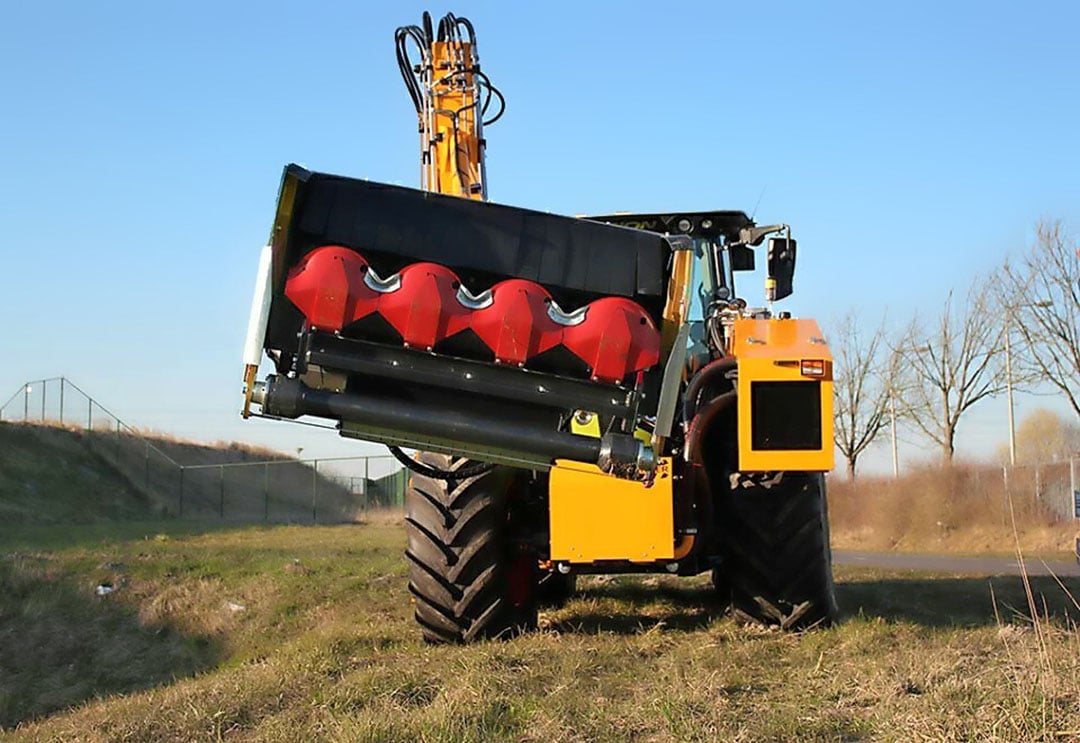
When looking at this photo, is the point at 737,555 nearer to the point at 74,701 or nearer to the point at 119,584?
the point at 74,701

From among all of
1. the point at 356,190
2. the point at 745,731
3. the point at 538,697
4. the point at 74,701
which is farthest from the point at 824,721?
the point at 74,701

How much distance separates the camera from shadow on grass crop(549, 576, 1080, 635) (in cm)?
943

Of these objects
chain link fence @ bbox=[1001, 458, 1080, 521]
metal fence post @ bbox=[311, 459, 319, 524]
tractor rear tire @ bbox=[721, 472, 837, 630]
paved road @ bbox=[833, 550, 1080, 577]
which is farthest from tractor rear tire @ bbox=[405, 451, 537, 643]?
metal fence post @ bbox=[311, 459, 319, 524]

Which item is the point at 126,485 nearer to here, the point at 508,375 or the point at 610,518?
the point at 610,518

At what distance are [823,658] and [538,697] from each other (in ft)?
7.14

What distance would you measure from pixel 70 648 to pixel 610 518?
7571mm

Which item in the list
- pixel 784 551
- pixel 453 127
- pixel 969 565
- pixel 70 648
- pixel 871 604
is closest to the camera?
pixel 784 551

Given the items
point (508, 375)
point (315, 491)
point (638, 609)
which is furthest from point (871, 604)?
point (315, 491)

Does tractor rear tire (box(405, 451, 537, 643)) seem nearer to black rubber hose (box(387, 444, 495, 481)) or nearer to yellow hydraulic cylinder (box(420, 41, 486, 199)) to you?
black rubber hose (box(387, 444, 495, 481))

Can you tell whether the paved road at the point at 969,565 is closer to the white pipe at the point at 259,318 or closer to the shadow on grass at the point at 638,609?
the shadow on grass at the point at 638,609

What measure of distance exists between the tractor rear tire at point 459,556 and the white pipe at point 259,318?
2.12 meters

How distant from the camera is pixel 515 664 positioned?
6.79 m

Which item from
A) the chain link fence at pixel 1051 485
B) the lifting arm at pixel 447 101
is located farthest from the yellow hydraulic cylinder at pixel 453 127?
the chain link fence at pixel 1051 485

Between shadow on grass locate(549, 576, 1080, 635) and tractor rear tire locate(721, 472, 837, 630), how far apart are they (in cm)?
61
